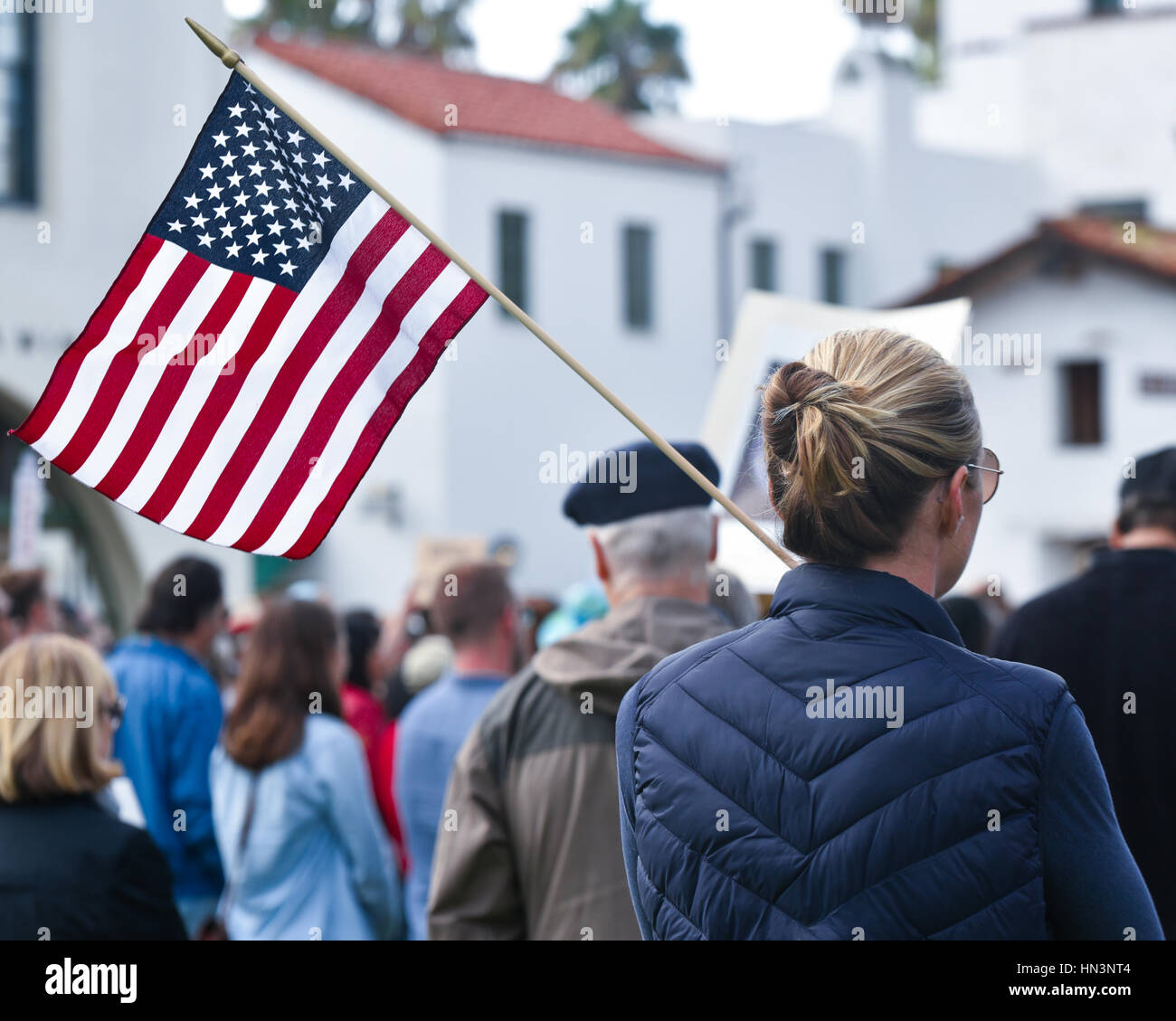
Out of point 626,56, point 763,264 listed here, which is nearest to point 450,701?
point 763,264

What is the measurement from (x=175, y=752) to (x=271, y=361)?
2.79 meters

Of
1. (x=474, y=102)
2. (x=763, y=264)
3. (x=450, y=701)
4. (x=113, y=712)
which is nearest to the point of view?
(x=113, y=712)

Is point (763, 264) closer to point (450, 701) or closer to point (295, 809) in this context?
point (450, 701)

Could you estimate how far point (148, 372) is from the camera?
9.54 feet

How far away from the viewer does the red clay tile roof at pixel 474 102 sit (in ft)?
77.7

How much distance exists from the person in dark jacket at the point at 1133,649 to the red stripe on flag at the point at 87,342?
7.37 ft

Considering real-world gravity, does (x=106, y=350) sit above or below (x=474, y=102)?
below

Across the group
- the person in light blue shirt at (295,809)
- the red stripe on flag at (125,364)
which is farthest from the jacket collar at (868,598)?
the person in light blue shirt at (295,809)

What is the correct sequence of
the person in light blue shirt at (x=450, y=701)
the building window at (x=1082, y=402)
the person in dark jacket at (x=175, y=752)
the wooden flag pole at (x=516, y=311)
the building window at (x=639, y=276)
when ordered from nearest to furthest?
the wooden flag pole at (x=516, y=311)
the person in light blue shirt at (x=450, y=701)
the person in dark jacket at (x=175, y=752)
the building window at (x=1082, y=402)
the building window at (x=639, y=276)

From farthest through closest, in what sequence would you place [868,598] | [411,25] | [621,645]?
[411,25], [621,645], [868,598]

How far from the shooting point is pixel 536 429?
78.4 ft

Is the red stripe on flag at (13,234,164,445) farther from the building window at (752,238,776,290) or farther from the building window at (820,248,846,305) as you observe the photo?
the building window at (820,248,846,305)

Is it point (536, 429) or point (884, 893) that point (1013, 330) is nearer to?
point (536, 429)

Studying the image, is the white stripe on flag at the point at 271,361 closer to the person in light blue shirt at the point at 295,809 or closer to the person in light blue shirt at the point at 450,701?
the person in light blue shirt at the point at 295,809
